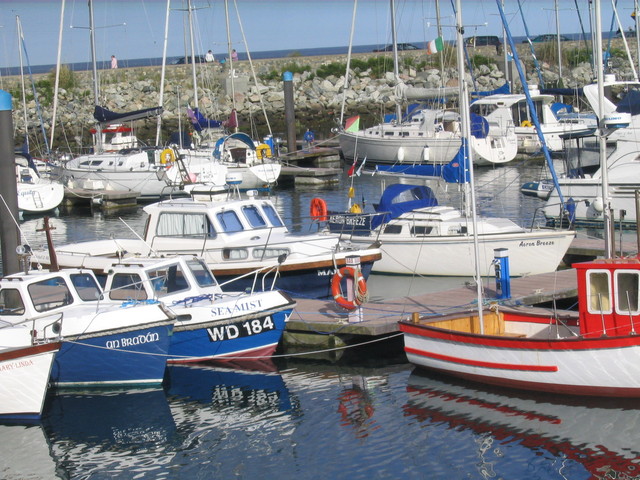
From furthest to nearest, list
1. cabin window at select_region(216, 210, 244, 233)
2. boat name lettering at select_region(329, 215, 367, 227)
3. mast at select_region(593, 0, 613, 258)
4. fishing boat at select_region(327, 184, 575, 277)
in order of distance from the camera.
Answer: boat name lettering at select_region(329, 215, 367, 227)
fishing boat at select_region(327, 184, 575, 277)
cabin window at select_region(216, 210, 244, 233)
mast at select_region(593, 0, 613, 258)

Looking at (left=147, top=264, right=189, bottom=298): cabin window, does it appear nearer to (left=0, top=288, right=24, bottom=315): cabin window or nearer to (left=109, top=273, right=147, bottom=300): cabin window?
(left=109, top=273, right=147, bottom=300): cabin window

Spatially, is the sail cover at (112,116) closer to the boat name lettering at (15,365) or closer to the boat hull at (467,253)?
the boat hull at (467,253)

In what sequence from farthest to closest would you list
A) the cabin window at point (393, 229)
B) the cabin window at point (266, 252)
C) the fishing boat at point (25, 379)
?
1. the cabin window at point (393, 229)
2. the cabin window at point (266, 252)
3. the fishing boat at point (25, 379)

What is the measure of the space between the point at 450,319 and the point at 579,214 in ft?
48.3

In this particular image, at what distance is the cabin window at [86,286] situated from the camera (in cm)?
1745


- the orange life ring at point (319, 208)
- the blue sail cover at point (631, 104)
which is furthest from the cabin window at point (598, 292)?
the blue sail cover at point (631, 104)

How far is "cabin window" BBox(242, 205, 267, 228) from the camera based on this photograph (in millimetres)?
22531

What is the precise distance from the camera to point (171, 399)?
1684 cm

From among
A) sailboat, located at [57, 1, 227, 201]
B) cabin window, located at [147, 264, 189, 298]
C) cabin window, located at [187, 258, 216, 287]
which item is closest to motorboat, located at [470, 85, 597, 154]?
sailboat, located at [57, 1, 227, 201]

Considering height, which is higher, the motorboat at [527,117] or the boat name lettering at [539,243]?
the motorboat at [527,117]

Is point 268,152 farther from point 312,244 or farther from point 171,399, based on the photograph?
point 171,399

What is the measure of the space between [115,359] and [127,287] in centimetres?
159

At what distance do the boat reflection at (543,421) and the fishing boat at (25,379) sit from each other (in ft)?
18.7

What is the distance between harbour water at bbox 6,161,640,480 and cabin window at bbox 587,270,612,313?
4.78 ft
